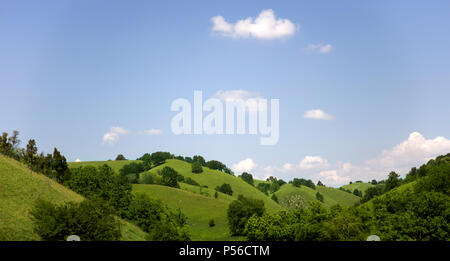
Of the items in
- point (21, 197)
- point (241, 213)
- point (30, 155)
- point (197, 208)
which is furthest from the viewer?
point (197, 208)

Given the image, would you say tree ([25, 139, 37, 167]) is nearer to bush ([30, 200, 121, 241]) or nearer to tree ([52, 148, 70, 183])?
tree ([52, 148, 70, 183])

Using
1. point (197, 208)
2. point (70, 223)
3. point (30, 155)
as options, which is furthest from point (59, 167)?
point (197, 208)

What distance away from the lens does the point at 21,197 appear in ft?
239

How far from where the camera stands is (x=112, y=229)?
56.5 meters

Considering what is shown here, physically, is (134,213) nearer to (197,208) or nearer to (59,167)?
(59,167)

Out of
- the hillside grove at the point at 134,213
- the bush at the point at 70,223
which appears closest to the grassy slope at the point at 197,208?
the hillside grove at the point at 134,213

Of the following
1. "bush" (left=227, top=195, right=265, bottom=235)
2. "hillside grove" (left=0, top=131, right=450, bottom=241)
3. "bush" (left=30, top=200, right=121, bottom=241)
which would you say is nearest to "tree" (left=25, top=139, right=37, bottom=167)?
"hillside grove" (left=0, top=131, right=450, bottom=241)

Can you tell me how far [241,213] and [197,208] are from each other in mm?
42658

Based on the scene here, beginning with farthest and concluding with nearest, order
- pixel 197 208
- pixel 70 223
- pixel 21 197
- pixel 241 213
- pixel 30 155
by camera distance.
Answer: pixel 197 208 < pixel 241 213 < pixel 30 155 < pixel 21 197 < pixel 70 223

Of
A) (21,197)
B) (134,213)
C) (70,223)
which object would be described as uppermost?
(21,197)

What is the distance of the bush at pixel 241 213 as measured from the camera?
465ft

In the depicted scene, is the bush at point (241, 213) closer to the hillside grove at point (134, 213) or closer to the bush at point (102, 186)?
the hillside grove at point (134, 213)

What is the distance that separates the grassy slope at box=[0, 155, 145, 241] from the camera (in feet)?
195
